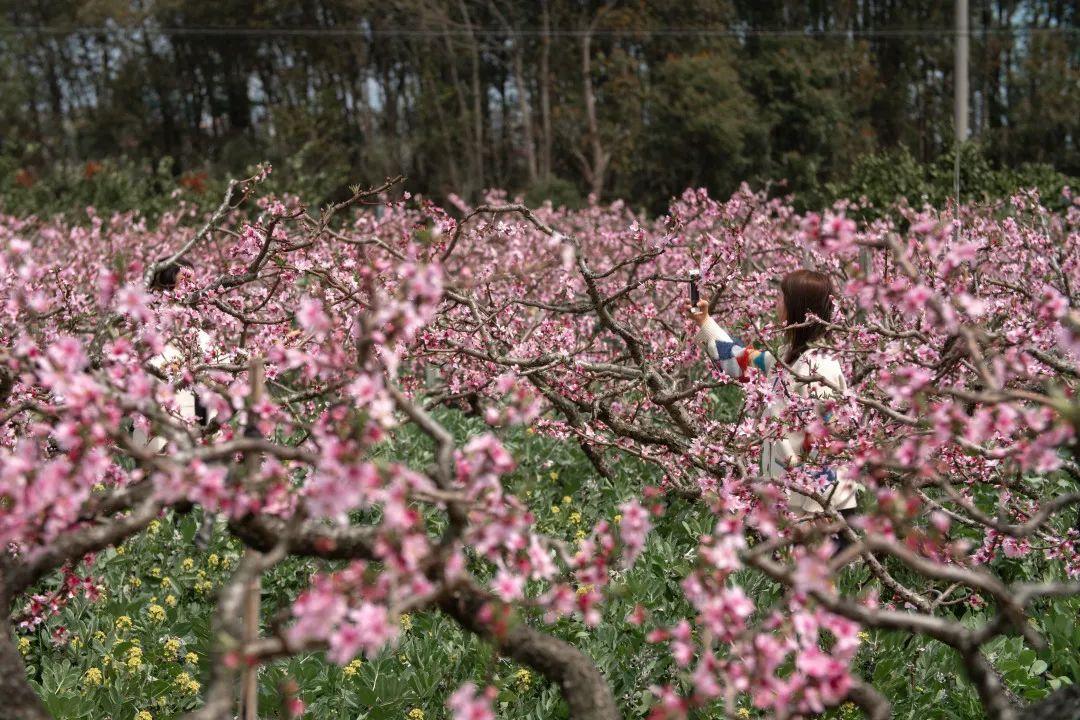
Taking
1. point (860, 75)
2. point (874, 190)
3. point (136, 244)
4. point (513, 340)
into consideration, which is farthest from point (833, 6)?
point (513, 340)

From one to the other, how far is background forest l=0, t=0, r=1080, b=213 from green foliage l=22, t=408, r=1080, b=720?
16.5 meters

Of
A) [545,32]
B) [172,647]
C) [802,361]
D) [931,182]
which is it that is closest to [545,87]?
[545,32]

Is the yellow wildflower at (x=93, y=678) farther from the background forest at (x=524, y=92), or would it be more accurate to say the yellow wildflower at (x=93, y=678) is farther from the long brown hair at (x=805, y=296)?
the background forest at (x=524, y=92)

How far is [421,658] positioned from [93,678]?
1188mm

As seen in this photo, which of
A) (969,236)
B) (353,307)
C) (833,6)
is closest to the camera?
(353,307)

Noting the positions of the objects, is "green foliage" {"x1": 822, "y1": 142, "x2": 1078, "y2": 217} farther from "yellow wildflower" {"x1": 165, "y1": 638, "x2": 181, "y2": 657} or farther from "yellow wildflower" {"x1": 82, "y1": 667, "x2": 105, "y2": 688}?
"yellow wildflower" {"x1": 82, "y1": 667, "x2": 105, "y2": 688}

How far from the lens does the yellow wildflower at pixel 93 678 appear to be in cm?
359

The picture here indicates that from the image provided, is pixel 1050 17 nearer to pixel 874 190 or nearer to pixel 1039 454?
pixel 874 190

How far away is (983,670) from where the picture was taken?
2141mm

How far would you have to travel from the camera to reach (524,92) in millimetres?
31422

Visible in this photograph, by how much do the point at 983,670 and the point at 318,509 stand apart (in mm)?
1476

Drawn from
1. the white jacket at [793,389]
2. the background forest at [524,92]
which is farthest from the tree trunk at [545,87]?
the white jacket at [793,389]

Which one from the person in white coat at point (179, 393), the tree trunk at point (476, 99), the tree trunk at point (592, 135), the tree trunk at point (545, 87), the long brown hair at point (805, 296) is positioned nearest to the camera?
the person in white coat at point (179, 393)

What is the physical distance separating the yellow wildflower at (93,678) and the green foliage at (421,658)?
0.01 metres
